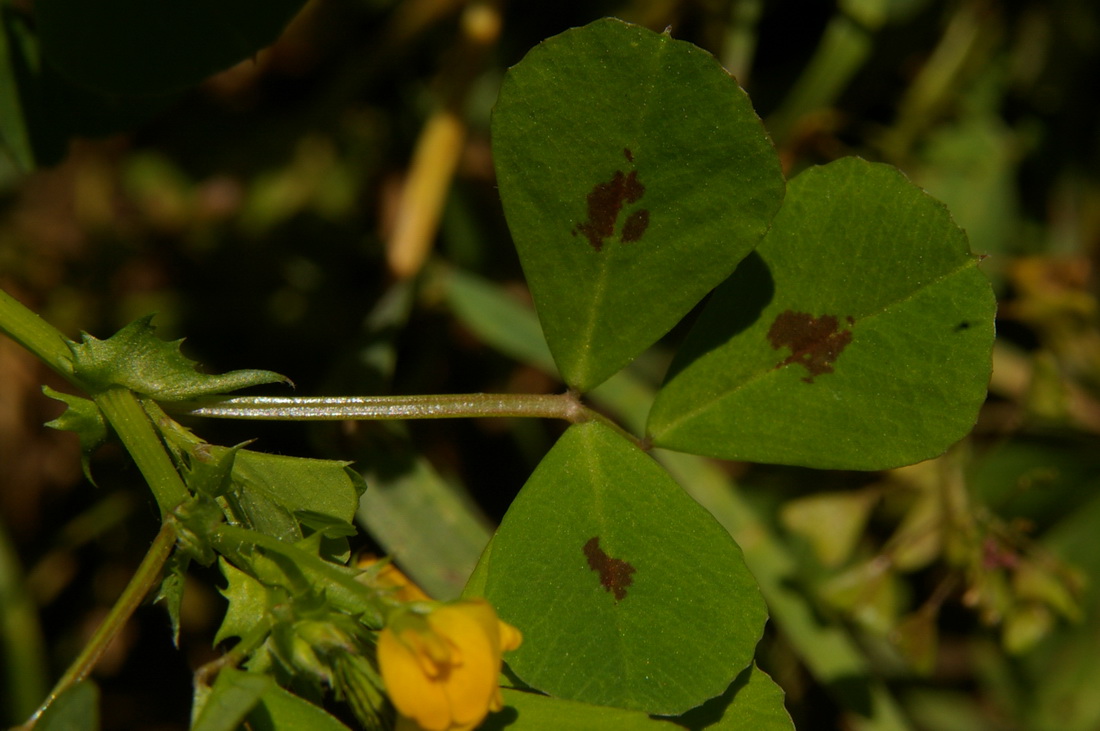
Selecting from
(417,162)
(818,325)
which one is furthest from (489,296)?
(818,325)

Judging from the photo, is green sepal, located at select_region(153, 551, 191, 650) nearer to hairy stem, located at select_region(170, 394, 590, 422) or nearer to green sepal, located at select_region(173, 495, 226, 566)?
green sepal, located at select_region(173, 495, 226, 566)

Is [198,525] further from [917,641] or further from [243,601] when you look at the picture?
[917,641]

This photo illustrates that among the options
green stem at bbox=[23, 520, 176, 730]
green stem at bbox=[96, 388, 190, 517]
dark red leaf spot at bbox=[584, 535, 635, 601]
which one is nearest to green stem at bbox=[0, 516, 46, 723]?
green stem at bbox=[23, 520, 176, 730]

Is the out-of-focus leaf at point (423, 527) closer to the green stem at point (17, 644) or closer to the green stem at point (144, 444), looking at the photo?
the green stem at point (144, 444)

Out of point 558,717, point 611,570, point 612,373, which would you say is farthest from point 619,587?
point 612,373

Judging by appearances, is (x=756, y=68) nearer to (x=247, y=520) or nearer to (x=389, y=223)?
(x=389, y=223)

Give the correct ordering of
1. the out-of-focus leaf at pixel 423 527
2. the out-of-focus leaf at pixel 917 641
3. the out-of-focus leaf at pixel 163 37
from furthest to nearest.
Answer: the out-of-focus leaf at pixel 917 641
the out-of-focus leaf at pixel 423 527
the out-of-focus leaf at pixel 163 37

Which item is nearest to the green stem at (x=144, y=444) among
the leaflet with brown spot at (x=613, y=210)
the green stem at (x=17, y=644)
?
the leaflet with brown spot at (x=613, y=210)
